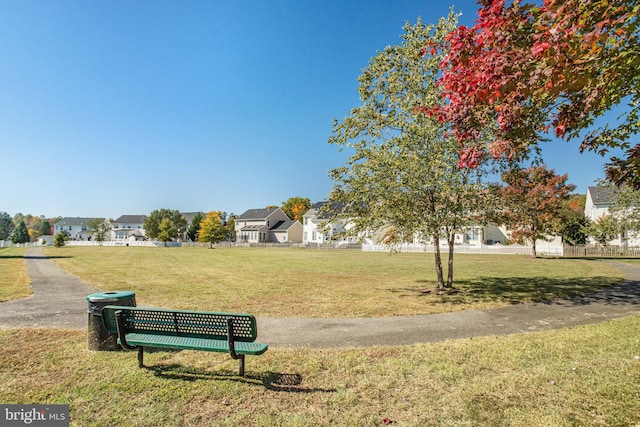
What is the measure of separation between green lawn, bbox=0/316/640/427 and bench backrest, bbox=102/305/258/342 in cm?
62

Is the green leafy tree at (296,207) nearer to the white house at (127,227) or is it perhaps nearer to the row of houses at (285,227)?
the row of houses at (285,227)

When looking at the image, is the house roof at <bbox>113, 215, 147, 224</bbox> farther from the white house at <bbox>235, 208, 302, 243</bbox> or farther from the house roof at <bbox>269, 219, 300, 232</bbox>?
the house roof at <bbox>269, 219, 300, 232</bbox>

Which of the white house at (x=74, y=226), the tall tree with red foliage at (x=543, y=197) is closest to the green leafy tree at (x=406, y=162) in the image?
the tall tree with red foliage at (x=543, y=197)

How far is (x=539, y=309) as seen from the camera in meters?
10.1

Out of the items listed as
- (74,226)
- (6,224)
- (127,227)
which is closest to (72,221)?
(74,226)

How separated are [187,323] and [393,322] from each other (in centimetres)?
517

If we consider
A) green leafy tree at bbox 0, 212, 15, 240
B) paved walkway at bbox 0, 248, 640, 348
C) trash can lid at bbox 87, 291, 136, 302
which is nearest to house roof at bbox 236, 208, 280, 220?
paved walkway at bbox 0, 248, 640, 348

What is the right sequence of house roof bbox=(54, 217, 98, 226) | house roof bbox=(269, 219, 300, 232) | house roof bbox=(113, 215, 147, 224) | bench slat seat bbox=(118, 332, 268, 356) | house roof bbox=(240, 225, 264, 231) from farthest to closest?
1. house roof bbox=(54, 217, 98, 226)
2. house roof bbox=(113, 215, 147, 224)
3. house roof bbox=(240, 225, 264, 231)
4. house roof bbox=(269, 219, 300, 232)
5. bench slat seat bbox=(118, 332, 268, 356)

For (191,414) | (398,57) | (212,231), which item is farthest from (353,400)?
(212,231)

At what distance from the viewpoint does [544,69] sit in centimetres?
407

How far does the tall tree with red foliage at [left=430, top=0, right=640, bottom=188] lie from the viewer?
3887 mm

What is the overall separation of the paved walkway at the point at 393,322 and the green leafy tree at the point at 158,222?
8332 centimetres

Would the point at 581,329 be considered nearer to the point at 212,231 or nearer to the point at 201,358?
the point at 201,358

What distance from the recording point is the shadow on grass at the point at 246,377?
4641 mm
